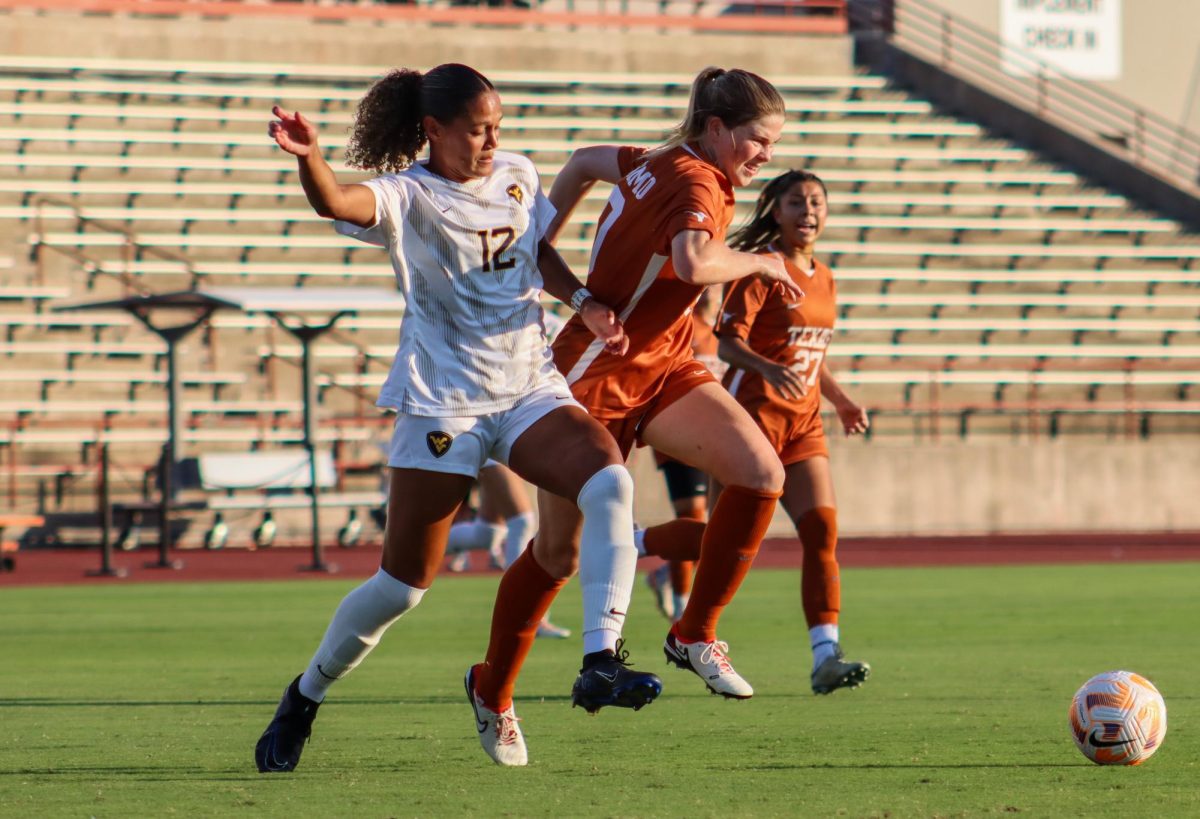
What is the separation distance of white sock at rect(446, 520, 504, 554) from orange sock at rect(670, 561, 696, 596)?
1527mm

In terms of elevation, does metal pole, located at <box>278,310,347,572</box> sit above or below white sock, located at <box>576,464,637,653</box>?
below

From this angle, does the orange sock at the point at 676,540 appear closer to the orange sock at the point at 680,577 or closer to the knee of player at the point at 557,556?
the orange sock at the point at 680,577

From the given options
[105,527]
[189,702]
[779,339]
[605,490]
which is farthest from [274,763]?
[105,527]

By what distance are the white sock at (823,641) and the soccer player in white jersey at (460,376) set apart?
1890mm

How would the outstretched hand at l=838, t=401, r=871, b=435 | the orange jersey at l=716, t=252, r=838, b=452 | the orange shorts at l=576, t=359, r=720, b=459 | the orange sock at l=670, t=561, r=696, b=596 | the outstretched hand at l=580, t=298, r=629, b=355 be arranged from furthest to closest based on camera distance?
the orange sock at l=670, t=561, r=696, b=596
the outstretched hand at l=838, t=401, r=871, b=435
the orange jersey at l=716, t=252, r=838, b=452
the orange shorts at l=576, t=359, r=720, b=459
the outstretched hand at l=580, t=298, r=629, b=355

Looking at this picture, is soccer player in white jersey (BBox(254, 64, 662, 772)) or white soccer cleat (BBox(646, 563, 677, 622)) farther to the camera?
white soccer cleat (BBox(646, 563, 677, 622))

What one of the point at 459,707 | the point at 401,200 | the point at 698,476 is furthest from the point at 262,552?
the point at 401,200

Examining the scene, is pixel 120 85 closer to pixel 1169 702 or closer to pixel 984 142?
pixel 984 142

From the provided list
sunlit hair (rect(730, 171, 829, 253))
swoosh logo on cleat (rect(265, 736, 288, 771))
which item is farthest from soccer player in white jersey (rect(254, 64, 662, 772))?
sunlit hair (rect(730, 171, 829, 253))

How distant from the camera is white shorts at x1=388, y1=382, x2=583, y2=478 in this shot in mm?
4879

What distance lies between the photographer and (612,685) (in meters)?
4.54

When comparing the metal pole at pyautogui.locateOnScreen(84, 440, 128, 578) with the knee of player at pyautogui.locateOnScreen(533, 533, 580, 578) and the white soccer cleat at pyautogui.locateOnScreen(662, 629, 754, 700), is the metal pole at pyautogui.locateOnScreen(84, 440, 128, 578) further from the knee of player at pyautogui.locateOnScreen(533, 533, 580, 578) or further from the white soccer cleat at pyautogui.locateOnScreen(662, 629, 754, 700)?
the knee of player at pyautogui.locateOnScreen(533, 533, 580, 578)

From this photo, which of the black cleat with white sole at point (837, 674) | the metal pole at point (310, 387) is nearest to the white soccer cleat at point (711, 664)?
the black cleat with white sole at point (837, 674)

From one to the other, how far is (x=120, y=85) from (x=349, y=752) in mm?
22311
